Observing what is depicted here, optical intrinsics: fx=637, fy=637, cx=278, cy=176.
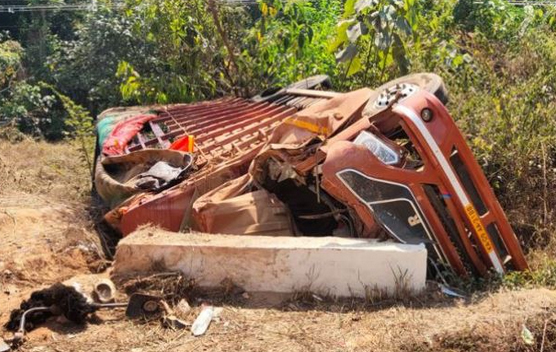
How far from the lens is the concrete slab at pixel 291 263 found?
3600mm

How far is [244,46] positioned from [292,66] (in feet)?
3.21

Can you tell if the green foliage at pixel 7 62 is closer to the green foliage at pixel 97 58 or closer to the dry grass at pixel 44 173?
the green foliage at pixel 97 58

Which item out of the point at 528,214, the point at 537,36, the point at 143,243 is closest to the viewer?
the point at 143,243

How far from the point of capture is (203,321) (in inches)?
131

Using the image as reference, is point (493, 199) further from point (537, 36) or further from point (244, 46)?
point (244, 46)

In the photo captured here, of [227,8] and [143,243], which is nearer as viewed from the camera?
[143,243]

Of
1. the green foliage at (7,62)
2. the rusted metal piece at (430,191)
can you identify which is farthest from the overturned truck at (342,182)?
the green foliage at (7,62)

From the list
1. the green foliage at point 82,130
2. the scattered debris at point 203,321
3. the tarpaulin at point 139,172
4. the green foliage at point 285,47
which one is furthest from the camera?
the green foliage at point 285,47

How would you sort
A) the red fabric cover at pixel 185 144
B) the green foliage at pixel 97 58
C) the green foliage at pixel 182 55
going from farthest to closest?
the green foliage at pixel 97 58 < the green foliage at pixel 182 55 < the red fabric cover at pixel 185 144

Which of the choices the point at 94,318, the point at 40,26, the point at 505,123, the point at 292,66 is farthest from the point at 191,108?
the point at 40,26

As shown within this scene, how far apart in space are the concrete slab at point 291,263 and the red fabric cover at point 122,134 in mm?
2331

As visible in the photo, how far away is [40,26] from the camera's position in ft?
59.2

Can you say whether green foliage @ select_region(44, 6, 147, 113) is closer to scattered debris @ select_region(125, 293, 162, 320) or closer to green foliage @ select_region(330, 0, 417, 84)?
green foliage @ select_region(330, 0, 417, 84)

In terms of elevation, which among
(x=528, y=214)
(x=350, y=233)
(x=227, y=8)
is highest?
(x=227, y=8)
